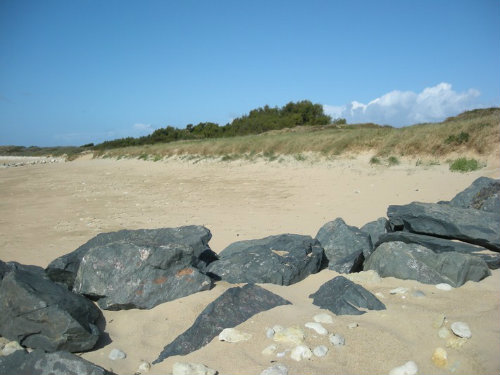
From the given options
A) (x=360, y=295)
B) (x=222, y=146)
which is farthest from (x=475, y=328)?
(x=222, y=146)

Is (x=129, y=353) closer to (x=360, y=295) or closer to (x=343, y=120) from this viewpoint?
(x=360, y=295)

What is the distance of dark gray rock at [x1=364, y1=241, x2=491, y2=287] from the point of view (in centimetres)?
377

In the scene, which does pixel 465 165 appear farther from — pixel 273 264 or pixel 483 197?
pixel 273 264

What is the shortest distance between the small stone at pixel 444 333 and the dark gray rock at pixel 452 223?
2.00 metres

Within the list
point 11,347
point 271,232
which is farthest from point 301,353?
point 271,232

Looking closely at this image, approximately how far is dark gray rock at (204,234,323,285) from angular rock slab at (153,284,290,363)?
596 mm

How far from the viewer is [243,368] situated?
2.62m

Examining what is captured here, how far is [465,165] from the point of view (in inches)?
407

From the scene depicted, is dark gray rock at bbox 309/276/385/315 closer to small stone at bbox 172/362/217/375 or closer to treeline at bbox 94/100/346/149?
small stone at bbox 172/362/217/375

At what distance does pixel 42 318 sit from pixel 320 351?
6.80 feet

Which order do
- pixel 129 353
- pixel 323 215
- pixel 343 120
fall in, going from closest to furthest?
pixel 129 353
pixel 323 215
pixel 343 120

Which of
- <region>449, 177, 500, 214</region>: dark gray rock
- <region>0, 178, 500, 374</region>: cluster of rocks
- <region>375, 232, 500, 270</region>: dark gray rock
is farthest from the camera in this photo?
<region>449, 177, 500, 214</region>: dark gray rock

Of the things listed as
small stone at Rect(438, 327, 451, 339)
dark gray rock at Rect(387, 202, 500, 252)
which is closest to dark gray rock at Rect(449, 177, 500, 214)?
dark gray rock at Rect(387, 202, 500, 252)

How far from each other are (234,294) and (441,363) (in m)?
1.63
